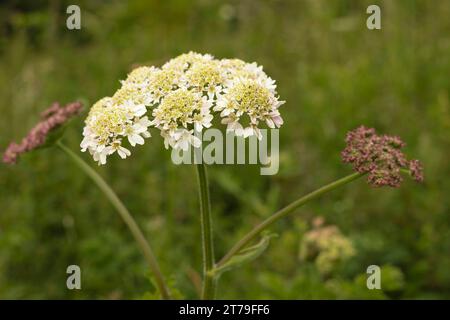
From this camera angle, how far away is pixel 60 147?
3090 millimetres

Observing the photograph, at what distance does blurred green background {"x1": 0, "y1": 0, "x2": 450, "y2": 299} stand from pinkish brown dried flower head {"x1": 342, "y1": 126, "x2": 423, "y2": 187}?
98cm

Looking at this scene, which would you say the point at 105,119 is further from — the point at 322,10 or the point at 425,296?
the point at 322,10

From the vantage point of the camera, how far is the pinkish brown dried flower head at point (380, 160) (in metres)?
2.39

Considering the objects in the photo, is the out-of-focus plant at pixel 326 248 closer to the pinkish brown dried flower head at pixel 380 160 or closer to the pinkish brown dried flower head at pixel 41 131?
the pinkish brown dried flower head at pixel 380 160

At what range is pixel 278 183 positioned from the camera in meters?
5.39

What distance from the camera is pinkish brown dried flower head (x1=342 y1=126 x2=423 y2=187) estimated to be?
2.39 m

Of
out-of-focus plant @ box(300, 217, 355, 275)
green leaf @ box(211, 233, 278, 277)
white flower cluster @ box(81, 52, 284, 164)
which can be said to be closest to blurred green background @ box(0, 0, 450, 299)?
out-of-focus plant @ box(300, 217, 355, 275)

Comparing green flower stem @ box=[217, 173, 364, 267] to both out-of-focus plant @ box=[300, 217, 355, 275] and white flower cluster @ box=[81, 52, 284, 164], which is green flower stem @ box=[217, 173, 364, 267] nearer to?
white flower cluster @ box=[81, 52, 284, 164]

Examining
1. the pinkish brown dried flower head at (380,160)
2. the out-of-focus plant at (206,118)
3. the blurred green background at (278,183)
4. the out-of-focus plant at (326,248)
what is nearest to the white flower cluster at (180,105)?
the out-of-focus plant at (206,118)

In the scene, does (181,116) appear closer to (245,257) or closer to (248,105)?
(248,105)

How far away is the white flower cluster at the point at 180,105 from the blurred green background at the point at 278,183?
0.95m
